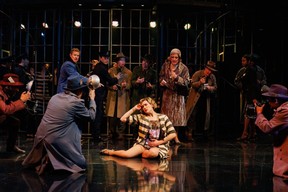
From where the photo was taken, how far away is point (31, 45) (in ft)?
37.9

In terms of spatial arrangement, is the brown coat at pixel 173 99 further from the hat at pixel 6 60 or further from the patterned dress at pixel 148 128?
the hat at pixel 6 60

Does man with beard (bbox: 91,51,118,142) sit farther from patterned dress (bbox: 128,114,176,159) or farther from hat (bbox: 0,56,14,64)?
hat (bbox: 0,56,14,64)

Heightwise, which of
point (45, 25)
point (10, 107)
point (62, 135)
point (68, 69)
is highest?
point (45, 25)

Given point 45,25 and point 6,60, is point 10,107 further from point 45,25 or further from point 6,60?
point 6,60

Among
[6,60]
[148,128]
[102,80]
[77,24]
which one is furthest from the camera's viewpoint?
[6,60]

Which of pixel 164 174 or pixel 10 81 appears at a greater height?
pixel 10 81

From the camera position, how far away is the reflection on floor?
19.6ft

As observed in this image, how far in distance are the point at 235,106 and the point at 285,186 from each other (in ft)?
26.8

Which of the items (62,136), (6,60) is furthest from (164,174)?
(6,60)

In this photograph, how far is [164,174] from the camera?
682 centimetres

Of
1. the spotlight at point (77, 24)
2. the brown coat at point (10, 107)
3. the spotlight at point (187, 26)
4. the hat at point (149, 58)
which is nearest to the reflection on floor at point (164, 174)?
the brown coat at point (10, 107)

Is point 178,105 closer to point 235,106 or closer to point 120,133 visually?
point 120,133

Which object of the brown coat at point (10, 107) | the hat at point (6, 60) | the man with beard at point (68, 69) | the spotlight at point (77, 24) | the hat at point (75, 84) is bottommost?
the brown coat at point (10, 107)

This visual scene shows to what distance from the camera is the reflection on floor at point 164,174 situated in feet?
19.6
